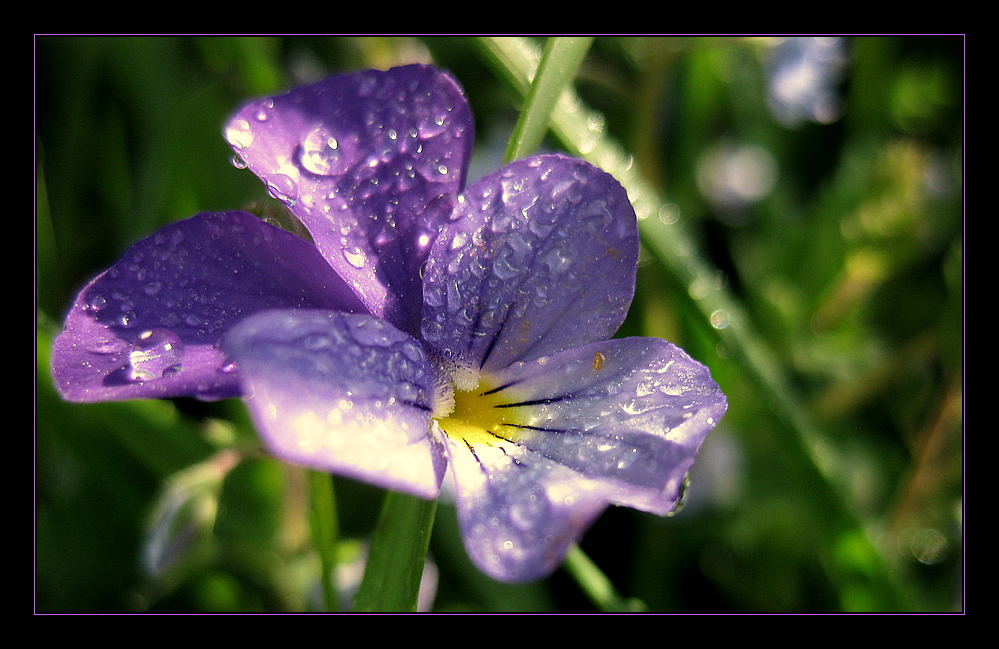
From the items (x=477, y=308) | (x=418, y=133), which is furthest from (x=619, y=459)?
(x=418, y=133)

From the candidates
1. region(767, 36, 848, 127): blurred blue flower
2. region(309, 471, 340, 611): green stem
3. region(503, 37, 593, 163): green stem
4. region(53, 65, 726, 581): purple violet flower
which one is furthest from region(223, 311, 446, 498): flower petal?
region(767, 36, 848, 127): blurred blue flower

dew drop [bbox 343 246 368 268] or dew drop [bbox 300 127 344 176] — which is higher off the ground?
dew drop [bbox 300 127 344 176]

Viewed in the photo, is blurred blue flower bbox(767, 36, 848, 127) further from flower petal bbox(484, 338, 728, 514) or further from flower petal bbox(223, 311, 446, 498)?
flower petal bbox(223, 311, 446, 498)

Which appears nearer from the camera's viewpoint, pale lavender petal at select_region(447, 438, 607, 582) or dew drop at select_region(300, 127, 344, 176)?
pale lavender petal at select_region(447, 438, 607, 582)

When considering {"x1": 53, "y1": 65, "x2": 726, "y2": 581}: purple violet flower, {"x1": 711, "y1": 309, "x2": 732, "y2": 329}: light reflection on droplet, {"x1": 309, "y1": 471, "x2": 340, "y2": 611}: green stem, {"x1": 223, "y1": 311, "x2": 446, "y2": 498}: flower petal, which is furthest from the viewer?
{"x1": 711, "y1": 309, "x2": 732, "y2": 329}: light reflection on droplet

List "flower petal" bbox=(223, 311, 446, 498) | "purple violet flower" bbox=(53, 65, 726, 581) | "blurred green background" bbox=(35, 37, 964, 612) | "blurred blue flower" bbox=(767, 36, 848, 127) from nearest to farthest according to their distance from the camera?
"flower petal" bbox=(223, 311, 446, 498)
"purple violet flower" bbox=(53, 65, 726, 581)
"blurred green background" bbox=(35, 37, 964, 612)
"blurred blue flower" bbox=(767, 36, 848, 127)

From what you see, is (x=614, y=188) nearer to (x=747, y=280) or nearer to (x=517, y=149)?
(x=517, y=149)

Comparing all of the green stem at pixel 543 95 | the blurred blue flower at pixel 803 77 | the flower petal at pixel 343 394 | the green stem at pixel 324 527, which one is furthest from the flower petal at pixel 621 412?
the blurred blue flower at pixel 803 77

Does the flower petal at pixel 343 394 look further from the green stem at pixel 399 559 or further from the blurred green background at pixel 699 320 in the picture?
the blurred green background at pixel 699 320
